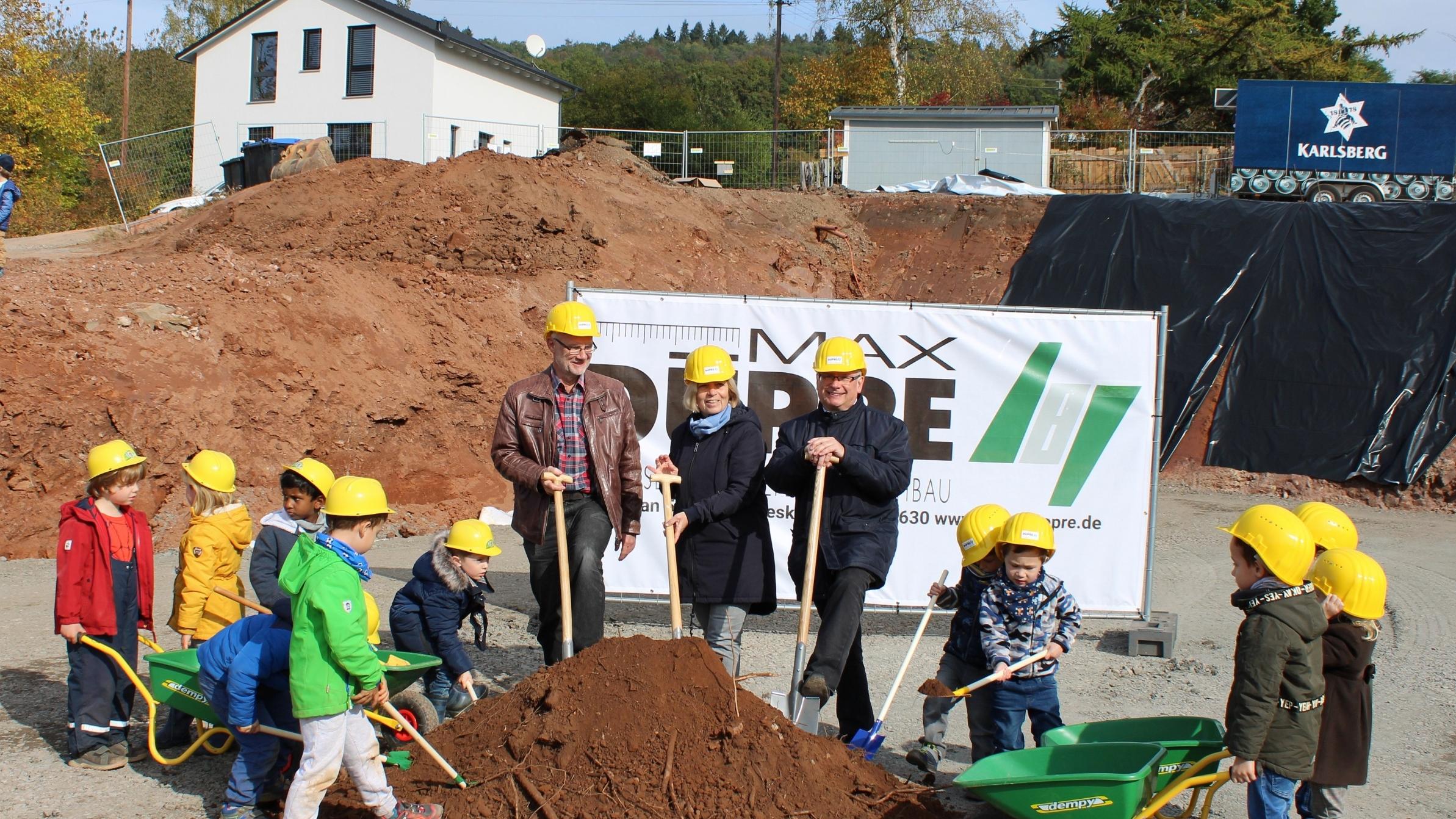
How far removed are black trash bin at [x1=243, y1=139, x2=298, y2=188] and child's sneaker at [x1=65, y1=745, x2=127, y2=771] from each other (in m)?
17.9

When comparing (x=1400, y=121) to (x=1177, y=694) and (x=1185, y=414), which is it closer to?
(x=1185, y=414)

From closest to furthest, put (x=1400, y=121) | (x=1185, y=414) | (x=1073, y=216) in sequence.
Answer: (x=1185, y=414) < (x=1073, y=216) < (x=1400, y=121)

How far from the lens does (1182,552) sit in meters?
10.1

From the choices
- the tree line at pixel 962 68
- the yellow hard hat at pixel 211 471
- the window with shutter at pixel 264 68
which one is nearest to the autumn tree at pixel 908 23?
the tree line at pixel 962 68

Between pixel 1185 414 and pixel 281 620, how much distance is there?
11.4 meters

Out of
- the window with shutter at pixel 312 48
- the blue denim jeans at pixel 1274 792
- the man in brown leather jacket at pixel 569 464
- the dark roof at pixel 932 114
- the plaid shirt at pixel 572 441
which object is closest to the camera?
the blue denim jeans at pixel 1274 792

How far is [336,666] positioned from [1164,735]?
3254 mm

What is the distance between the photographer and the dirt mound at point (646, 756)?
3984mm

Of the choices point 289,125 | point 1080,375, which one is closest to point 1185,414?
point 1080,375

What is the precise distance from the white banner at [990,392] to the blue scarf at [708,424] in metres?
1.79

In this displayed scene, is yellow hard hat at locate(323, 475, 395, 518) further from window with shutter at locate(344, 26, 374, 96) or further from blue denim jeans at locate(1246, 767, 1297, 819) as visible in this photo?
window with shutter at locate(344, 26, 374, 96)

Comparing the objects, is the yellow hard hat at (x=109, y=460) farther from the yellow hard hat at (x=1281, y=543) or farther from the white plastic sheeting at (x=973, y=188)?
the white plastic sheeting at (x=973, y=188)

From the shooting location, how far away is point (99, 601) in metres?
4.82

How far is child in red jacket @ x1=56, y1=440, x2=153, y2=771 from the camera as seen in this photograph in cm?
478
